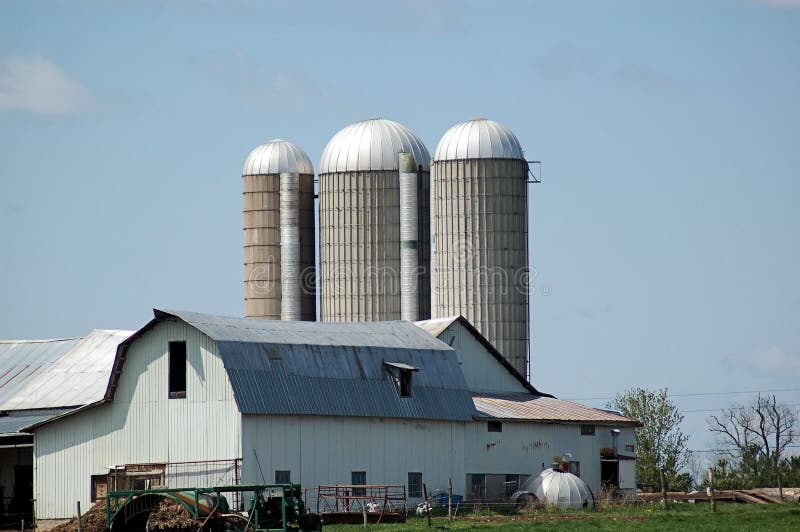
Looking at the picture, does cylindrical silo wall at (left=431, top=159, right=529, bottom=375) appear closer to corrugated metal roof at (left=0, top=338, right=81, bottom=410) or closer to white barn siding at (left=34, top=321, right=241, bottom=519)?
corrugated metal roof at (left=0, top=338, right=81, bottom=410)

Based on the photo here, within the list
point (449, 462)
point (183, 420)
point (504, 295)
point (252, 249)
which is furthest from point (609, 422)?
point (252, 249)

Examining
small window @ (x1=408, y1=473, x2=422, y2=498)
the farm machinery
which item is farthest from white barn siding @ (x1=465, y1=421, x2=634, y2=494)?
the farm machinery

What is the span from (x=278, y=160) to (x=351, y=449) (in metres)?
27.7

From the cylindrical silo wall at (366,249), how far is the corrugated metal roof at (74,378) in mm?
14203

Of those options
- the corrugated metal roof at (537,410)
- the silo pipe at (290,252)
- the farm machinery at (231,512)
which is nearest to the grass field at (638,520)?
the farm machinery at (231,512)

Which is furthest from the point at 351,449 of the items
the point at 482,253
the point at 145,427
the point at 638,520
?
the point at 482,253

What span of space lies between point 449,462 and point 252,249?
81.6 feet

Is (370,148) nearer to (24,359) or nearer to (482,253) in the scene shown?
(482,253)

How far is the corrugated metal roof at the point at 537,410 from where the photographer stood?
57.5 metres

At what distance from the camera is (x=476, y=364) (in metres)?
62.2

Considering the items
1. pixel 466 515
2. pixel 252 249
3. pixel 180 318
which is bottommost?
pixel 466 515

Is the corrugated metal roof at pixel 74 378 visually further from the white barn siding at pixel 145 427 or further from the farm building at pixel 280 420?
the farm building at pixel 280 420

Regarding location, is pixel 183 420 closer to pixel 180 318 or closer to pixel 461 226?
pixel 180 318

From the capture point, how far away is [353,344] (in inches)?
2122
